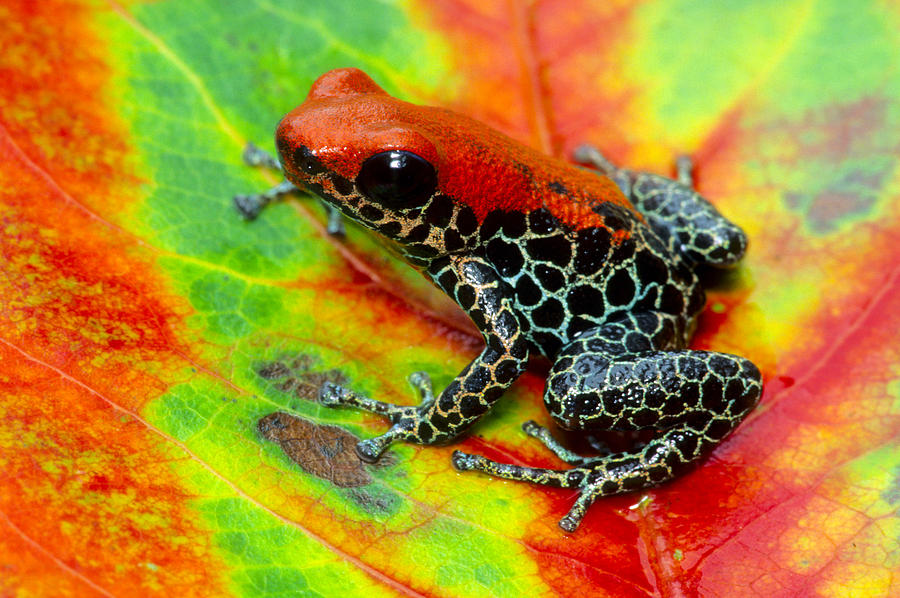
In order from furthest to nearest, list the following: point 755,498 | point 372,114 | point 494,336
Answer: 1. point 494,336
2. point 372,114
3. point 755,498

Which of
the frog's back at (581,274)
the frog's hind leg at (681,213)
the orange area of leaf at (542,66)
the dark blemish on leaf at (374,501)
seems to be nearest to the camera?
the dark blemish on leaf at (374,501)

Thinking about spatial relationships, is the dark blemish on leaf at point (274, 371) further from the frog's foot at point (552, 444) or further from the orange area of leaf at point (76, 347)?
the frog's foot at point (552, 444)

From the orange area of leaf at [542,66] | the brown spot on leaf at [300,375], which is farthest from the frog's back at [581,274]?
the brown spot on leaf at [300,375]

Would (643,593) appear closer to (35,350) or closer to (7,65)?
(35,350)

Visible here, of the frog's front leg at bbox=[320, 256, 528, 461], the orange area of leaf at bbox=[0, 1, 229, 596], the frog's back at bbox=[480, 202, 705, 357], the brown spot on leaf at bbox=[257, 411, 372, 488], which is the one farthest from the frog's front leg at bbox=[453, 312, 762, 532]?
the orange area of leaf at bbox=[0, 1, 229, 596]

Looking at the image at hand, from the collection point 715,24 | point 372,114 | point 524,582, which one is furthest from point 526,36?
point 524,582

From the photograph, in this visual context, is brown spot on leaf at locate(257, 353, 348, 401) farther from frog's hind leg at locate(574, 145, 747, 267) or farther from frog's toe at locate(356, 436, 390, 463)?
frog's hind leg at locate(574, 145, 747, 267)

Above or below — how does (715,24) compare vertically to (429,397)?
above
